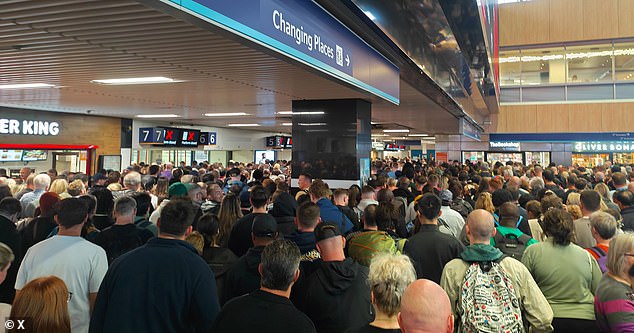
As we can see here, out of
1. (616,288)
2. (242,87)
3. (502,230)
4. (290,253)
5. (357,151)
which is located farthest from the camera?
(357,151)

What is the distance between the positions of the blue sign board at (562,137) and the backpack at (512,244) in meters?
17.2

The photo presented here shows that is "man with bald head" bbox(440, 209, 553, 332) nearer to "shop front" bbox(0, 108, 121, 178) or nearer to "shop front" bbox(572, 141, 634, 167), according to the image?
"shop front" bbox(0, 108, 121, 178)

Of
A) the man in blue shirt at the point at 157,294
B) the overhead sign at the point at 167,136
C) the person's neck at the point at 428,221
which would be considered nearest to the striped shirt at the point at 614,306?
the person's neck at the point at 428,221

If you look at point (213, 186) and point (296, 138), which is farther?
point (296, 138)

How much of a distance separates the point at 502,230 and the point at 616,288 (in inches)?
45.0

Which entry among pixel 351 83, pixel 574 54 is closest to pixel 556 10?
pixel 574 54

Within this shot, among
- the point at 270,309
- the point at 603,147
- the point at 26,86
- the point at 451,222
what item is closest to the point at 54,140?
the point at 26,86

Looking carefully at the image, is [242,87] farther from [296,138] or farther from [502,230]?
[502,230]

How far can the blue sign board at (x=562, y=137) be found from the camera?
16750 millimetres

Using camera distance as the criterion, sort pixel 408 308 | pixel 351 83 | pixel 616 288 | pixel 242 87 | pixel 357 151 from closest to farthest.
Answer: pixel 408 308, pixel 616 288, pixel 351 83, pixel 242 87, pixel 357 151

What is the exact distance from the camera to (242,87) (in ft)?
20.7

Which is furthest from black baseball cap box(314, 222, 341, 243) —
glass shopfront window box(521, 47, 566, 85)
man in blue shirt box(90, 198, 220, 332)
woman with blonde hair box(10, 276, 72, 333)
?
glass shopfront window box(521, 47, 566, 85)

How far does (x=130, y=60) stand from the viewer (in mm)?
4297

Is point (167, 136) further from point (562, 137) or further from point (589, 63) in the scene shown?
point (589, 63)
